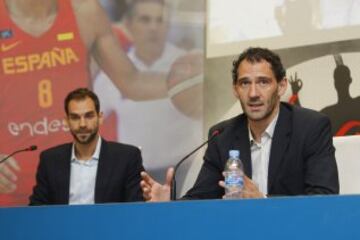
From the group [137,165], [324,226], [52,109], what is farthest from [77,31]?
[324,226]

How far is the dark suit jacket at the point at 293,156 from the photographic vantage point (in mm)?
2689

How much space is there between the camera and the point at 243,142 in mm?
2924

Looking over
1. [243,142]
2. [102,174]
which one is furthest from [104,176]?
[243,142]

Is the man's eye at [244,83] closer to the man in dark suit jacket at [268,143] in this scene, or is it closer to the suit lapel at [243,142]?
the man in dark suit jacket at [268,143]

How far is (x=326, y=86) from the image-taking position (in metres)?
3.75

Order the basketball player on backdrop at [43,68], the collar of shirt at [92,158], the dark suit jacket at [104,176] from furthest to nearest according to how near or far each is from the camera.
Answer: the basketball player on backdrop at [43,68] < the collar of shirt at [92,158] < the dark suit jacket at [104,176]

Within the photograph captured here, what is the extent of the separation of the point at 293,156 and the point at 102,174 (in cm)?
108

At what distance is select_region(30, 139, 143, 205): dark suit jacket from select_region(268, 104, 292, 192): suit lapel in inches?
32.9

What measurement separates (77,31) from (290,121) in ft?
6.40

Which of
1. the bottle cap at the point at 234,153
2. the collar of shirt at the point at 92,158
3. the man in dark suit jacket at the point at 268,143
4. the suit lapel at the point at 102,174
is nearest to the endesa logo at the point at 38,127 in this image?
the collar of shirt at the point at 92,158

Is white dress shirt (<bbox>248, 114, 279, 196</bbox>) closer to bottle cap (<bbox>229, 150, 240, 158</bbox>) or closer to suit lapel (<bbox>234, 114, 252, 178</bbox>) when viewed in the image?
suit lapel (<bbox>234, 114, 252, 178</bbox>)

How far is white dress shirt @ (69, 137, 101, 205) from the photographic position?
3.59 metres

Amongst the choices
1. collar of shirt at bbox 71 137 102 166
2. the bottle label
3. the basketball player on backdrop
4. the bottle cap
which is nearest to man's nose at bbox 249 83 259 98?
the bottle cap

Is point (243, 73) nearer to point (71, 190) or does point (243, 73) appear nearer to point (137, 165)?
point (137, 165)
